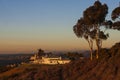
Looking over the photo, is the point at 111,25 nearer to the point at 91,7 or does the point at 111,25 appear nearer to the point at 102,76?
the point at 91,7

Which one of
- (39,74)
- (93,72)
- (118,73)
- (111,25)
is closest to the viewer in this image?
(118,73)

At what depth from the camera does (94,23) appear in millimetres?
73625

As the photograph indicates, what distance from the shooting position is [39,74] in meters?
67.8

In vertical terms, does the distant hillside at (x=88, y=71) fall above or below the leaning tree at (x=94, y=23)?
below

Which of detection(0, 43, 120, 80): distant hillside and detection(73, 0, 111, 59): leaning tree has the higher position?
detection(73, 0, 111, 59): leaning tree

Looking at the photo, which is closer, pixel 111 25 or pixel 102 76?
pixel 102 76

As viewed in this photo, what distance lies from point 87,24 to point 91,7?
376cm

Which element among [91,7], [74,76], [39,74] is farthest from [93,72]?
[91,7]

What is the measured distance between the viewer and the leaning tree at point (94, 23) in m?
72.8

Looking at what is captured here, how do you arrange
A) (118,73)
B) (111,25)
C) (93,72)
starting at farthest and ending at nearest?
(111,25), (93,72), (118,73)

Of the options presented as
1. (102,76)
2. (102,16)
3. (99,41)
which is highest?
(102,16)

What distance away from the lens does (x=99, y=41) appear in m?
73.2

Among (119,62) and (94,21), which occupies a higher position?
(94,21)

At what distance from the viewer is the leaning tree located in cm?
7276
